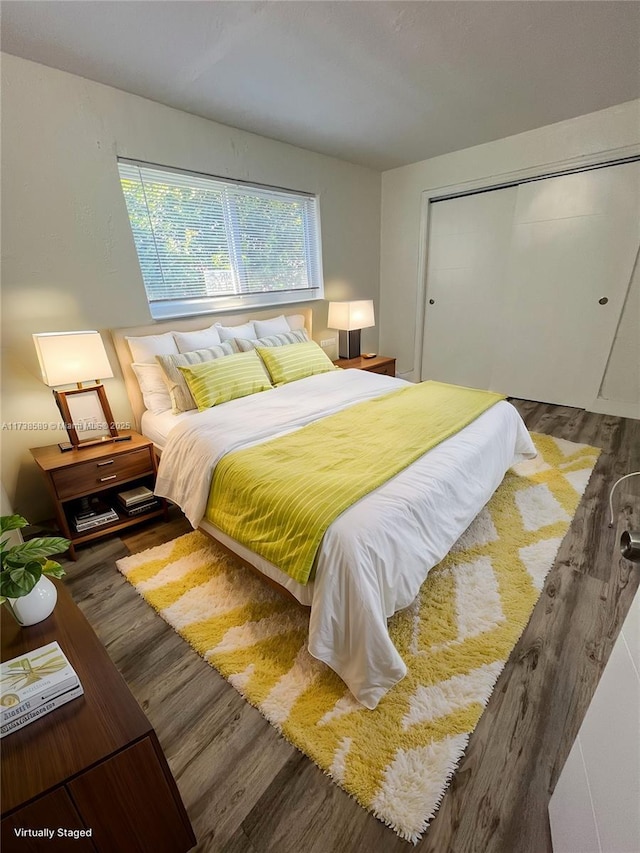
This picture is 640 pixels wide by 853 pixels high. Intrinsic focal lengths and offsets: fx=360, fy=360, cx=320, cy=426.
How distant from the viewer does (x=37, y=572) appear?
3.00 ft

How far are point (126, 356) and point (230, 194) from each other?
5.02 ft

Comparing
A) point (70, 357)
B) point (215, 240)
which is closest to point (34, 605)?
point (70, 357)

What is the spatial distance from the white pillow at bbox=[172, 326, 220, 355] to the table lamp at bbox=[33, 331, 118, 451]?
0.48 m

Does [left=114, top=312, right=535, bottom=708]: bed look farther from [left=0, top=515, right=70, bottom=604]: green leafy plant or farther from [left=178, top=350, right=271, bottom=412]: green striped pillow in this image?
[left=0, top=515, right=70, bottom=604]: green leafy plant

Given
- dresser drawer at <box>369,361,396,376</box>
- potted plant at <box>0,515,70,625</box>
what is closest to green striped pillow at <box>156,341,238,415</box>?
potted plant at <box>0,515,70,625</box>

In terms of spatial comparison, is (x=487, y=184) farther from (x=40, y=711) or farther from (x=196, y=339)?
(x=40, y=711)

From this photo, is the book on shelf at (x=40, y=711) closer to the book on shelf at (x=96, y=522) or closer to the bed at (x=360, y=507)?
the bed at (x=360, y=507)

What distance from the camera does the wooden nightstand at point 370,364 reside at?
→ 344 cm

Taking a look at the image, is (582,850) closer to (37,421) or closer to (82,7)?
(37,421)

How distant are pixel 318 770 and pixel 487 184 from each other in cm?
436

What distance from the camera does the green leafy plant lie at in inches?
34.6

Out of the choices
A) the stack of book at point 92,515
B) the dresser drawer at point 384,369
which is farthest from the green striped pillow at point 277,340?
the stack of book at point 92,515

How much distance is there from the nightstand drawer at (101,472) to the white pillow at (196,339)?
748mm

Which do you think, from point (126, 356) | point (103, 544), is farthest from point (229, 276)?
point (103, 544)
